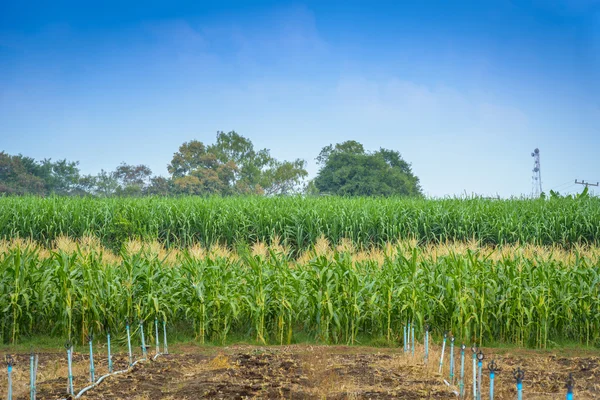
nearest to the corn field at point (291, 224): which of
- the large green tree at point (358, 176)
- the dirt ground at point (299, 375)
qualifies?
the dirt ground at point (299, 375)

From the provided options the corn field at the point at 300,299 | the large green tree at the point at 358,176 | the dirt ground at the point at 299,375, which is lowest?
the dirt ground at the point at 299,375

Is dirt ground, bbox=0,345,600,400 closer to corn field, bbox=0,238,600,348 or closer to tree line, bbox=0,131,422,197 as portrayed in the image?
corn field, bbox=0,238,600,348

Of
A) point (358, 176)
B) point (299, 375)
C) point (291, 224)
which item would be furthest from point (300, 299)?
point (358, 176)

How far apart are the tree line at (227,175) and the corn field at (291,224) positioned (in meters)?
18.9

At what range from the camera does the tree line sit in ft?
157

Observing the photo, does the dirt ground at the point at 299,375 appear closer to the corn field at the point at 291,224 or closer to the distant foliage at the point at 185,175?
the corn field at the point at 291,224

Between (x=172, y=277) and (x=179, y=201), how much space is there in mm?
13973

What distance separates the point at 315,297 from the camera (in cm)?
1119

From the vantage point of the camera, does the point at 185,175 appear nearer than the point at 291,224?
No

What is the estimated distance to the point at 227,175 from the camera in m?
52.3

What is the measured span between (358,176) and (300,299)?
36560mm

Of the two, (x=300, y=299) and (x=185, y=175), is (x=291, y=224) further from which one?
(x=185, y=175)

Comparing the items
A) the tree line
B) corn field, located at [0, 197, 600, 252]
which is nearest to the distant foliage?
the tree line

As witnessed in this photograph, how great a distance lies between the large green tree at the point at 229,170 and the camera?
163 feet
